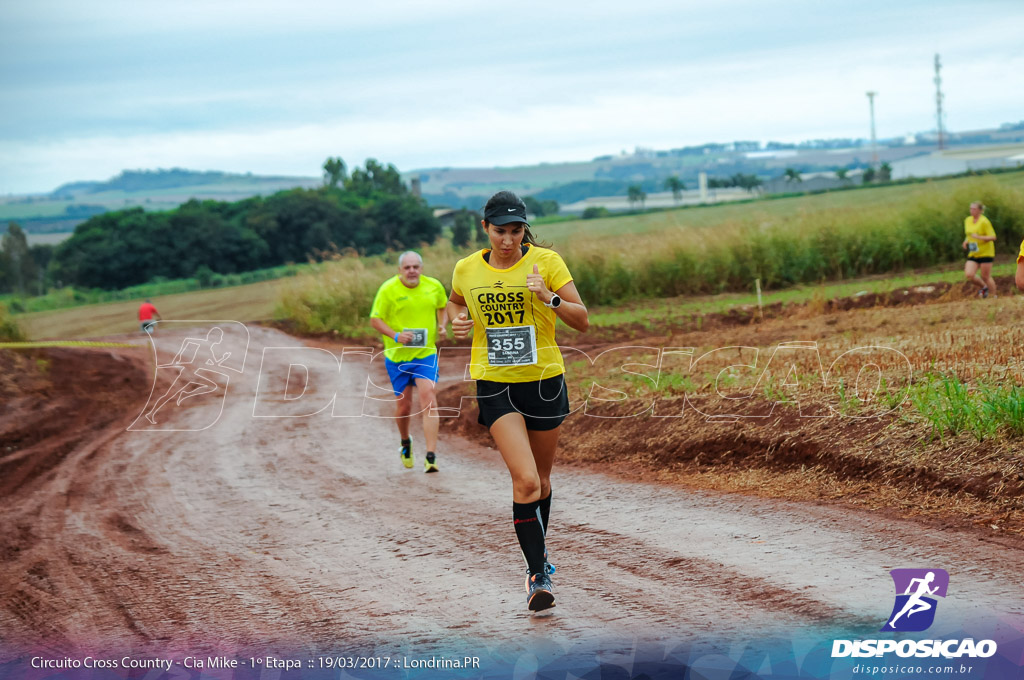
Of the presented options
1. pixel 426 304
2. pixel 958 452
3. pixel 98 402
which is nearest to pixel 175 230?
pixel 98 402

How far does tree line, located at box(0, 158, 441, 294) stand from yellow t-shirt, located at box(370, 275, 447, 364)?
208 ft

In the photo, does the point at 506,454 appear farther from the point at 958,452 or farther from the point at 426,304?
the point at 426,304

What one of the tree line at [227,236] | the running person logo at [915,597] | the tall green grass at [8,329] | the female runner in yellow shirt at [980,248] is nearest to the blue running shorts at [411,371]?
the running person logo at [915,597]

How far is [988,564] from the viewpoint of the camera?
233 inches

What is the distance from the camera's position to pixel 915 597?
5363 mm

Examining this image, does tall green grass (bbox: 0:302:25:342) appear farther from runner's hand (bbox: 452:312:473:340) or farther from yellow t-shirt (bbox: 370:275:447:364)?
runner's hand (bbox: 452:312:473:340)

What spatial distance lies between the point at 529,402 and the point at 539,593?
3.62 feet

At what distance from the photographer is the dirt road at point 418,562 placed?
5.49 metres

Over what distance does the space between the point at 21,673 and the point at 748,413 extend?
6925 millimetres

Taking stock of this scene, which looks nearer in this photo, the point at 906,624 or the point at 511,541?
the point at 906,624

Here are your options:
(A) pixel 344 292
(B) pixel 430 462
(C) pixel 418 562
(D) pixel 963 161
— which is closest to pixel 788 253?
(A) pixel 344 292

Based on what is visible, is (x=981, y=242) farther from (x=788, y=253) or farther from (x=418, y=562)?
(x=418, y=562)

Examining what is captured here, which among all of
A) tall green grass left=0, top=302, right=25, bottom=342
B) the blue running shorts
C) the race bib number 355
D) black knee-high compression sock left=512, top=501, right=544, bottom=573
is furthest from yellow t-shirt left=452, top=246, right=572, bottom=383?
tall green grass left=0, top=302, right=25, bottom=342

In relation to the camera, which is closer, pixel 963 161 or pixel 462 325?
pixel 462 325
